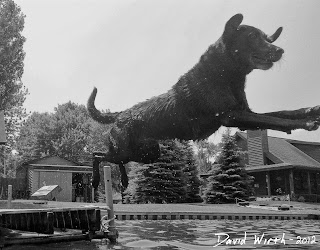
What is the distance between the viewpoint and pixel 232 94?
6.15 meters

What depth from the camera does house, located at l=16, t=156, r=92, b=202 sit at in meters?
29.0

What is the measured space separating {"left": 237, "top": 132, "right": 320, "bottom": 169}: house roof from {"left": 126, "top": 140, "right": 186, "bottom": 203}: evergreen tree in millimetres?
8241

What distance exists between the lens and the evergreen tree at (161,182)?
77.4 feet

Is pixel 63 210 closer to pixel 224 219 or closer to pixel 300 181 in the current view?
pixel 224 219

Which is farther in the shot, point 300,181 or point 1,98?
point 300,181

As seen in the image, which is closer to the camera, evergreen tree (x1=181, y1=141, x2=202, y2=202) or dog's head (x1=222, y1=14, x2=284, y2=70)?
dog's head (x1=222, y1=14, x2=284, y2=70)

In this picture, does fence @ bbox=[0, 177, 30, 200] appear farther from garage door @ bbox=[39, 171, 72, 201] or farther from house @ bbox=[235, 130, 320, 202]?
house @ bbox=[235, 130, 320, 202]

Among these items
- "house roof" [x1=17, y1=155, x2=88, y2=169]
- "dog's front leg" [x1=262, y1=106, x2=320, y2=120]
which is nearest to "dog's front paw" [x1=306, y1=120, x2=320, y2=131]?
"dog's front leg" [x1=262, y1=106, x2=320, y2=120]

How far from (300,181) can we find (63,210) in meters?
27.2

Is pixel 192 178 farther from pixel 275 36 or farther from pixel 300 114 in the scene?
pixel 300 114

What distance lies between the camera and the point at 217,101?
6082mm

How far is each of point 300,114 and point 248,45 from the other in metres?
1.22

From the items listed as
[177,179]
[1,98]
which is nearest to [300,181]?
[177,179]

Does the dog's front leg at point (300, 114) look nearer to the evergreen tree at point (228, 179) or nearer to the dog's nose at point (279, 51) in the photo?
the dog's nose at point (279, 51)
